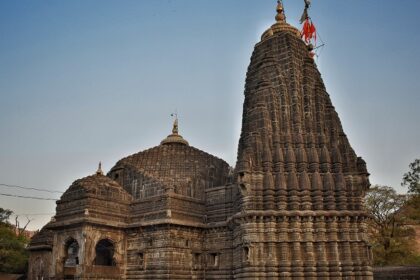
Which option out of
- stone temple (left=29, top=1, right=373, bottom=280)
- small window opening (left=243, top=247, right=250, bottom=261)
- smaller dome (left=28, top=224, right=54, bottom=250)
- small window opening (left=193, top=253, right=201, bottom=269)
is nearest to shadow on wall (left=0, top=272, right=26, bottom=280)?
smaller dome (left=28, top=224, right=54, bottom=250)

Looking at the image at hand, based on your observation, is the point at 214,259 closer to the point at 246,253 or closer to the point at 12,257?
the point at 246,253

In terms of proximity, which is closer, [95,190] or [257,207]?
[257,207]

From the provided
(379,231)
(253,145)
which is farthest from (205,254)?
(379,231)

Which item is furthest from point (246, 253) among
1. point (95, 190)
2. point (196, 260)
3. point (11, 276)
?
point (11, 276)

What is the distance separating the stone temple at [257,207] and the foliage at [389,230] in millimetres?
15577

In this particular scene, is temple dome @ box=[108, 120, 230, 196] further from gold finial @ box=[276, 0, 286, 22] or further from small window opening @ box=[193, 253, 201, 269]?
gold finial @ box=[276, 0, 286, 22]

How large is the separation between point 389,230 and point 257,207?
2017cm

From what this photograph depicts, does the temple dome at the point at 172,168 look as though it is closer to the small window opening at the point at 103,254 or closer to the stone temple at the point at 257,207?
the stone temple at the point at 257,207

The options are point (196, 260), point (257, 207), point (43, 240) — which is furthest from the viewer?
point (43, 240)

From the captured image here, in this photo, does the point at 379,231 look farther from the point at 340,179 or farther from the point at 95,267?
the point at 95,267

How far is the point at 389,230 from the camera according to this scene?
116 ft

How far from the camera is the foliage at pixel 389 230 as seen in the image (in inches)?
1342

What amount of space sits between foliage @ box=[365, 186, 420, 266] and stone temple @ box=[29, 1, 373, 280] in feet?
51.1

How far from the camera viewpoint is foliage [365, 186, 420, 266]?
3409 cm
